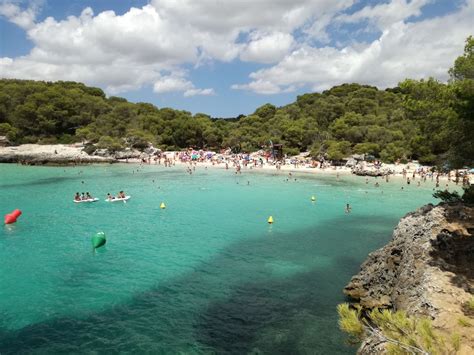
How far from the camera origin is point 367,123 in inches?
2953

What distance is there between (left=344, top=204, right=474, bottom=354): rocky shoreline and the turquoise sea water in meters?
1.99

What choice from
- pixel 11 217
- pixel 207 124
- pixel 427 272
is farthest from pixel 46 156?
pixel 427 272

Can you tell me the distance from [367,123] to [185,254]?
63601 mm

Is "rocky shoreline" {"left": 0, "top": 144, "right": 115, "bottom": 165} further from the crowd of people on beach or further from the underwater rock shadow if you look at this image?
the underwater rock shadow

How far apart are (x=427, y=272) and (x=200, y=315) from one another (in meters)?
8.25

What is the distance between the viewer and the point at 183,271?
18.7 meters

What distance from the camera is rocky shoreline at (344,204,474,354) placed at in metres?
9.34

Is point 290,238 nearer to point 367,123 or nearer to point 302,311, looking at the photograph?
point 302,311

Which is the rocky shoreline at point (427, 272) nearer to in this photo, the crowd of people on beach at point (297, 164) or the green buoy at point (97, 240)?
the green buoy at point (97, 240)

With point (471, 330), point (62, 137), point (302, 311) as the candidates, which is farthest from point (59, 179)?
point (471, 330)

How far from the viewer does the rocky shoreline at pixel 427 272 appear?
9344 mm

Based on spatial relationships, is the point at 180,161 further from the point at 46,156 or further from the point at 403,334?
the point at 403,334

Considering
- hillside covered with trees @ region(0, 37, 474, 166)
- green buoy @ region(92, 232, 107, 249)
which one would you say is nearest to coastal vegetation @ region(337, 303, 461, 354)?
green buoy @ region(92, 232, 107, 249)

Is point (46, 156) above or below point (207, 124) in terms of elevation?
below
